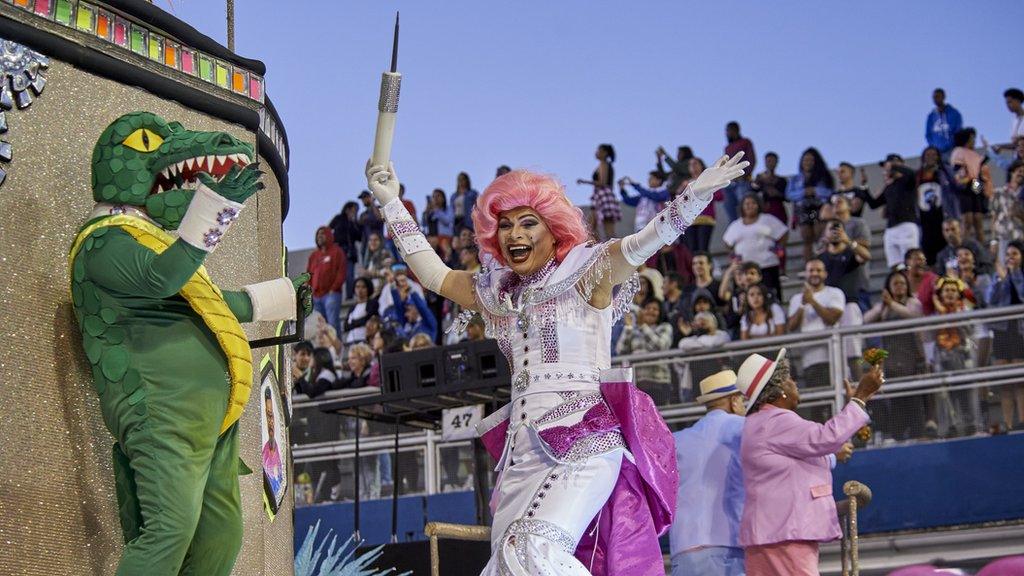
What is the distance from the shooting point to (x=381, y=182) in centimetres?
455

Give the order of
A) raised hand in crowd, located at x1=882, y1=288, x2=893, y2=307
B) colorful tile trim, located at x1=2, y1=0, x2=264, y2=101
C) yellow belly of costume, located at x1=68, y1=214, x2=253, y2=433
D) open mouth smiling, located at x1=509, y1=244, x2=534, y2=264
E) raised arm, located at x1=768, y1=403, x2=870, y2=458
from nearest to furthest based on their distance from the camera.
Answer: yellow belly of costume, located at x1=68, y1=214, x2=253, y2=433, colorful tile trim, located at x1=2, y1=0, x2=264, y2=101, open mouth smiling, located at x1=509, y1=244, x2=534, y2=264, raised arm, located at x1=768, y1=403, x2=870, y2=458, raised hand in crowd, located at x1=882, y1=288, x2=893, y2=307

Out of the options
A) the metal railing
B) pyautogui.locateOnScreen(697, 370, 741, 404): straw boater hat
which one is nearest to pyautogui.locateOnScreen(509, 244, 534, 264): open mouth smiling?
pyautogui.locateOnScreen(697, 370, 741, 404): straw boater hat

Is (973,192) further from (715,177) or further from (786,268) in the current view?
(715,177)

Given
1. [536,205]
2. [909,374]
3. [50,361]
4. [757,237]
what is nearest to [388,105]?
[536,205]

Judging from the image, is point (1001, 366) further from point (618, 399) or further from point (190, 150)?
point (190, 150)

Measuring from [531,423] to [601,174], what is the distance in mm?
8580

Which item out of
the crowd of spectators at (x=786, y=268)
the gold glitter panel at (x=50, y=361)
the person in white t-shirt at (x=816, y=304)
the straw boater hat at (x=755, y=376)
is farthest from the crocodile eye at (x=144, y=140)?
the person in white t-shirt at (x=816, y=304)

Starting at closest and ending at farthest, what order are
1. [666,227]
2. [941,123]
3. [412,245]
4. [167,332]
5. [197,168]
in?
[167,332] → [197,168] → [666,227] → [412,245] → [941,123]

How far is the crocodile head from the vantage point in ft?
13.3

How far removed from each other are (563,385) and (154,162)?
1.35 m

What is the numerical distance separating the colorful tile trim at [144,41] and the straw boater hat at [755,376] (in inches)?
95.5

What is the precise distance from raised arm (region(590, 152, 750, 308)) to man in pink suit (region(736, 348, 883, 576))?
1601mm

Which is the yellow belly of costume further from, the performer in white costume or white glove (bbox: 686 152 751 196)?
white glove (bbox: 686 152 751 196)

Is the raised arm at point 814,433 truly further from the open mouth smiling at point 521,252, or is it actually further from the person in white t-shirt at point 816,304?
the person in white t-shirt at point 816,304
